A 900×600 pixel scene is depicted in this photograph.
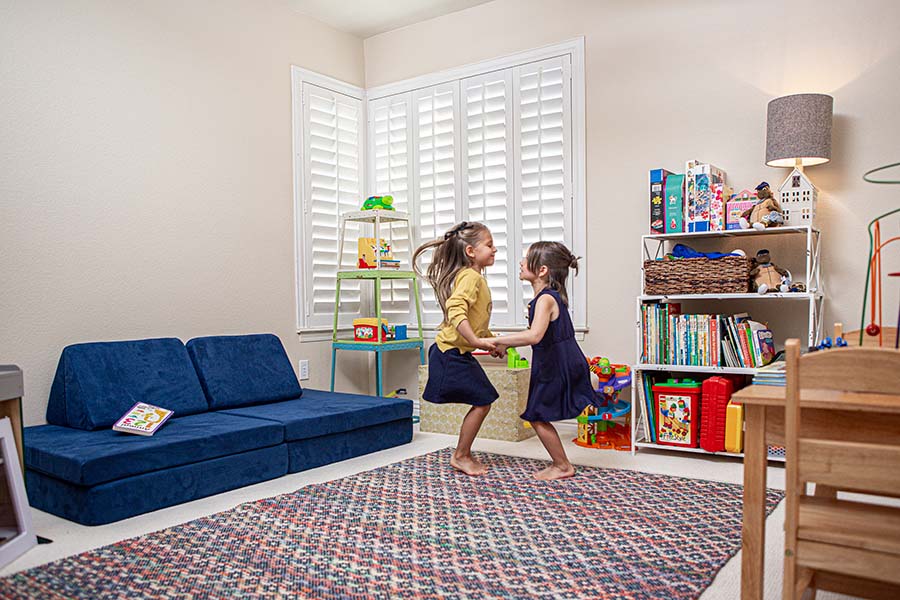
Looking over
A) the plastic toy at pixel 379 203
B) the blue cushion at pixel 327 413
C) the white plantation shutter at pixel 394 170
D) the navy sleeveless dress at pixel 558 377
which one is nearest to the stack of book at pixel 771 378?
the navy sleeveless dress at pixel 558 377

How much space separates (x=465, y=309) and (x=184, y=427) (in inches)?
55.9

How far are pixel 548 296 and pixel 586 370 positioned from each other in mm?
407

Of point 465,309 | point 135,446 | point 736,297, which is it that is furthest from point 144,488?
point 736,297

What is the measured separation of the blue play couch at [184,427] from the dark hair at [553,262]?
1.22 meters

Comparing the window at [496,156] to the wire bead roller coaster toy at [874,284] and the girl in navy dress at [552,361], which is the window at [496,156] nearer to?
the girl in navy dress at [552,361]

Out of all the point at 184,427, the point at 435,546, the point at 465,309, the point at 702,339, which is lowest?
the point at 435,546

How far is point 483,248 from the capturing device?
3.46 metres

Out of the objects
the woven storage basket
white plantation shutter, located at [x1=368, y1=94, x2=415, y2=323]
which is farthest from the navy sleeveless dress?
white plantation shutter, located at [x1=368, y1=94, x2=415, y2=323]

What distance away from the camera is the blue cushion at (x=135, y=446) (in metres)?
2.69

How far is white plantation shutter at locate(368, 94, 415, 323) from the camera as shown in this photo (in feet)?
→ 16.9

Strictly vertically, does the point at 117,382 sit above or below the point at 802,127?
below

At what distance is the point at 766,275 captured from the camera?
350cm

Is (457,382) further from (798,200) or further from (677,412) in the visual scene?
(798,200)

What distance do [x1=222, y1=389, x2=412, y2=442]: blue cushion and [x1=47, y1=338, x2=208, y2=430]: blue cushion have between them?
0.29 meters
